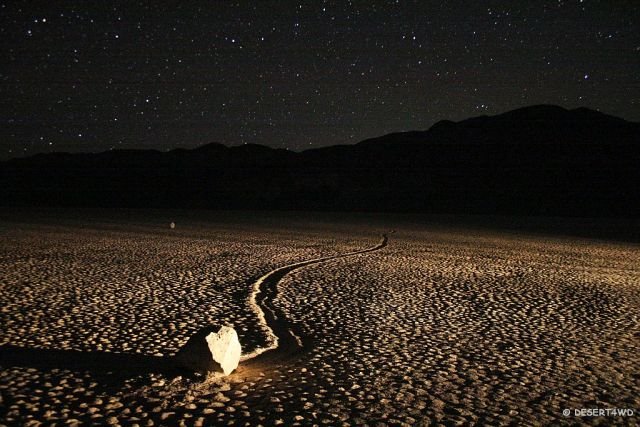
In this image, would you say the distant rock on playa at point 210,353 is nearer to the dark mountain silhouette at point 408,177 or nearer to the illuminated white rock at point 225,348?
the illuminated white rock at point 225,348

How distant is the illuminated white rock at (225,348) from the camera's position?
364 cm

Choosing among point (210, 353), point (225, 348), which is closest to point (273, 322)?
Result: point (225, 348)

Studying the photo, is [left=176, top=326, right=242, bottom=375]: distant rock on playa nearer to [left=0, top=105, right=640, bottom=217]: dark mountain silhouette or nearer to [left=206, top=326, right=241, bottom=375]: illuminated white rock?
[left=206, top=326, right=241, bottom=375]: illuminated white rock

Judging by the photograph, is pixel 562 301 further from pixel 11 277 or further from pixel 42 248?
pixel 42 248

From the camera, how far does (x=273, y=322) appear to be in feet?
17.9

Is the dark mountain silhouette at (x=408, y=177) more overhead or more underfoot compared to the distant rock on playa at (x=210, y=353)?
more overhead

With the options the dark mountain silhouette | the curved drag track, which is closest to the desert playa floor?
the curved drag track

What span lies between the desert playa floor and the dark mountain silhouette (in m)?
35.8

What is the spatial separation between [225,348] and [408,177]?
5798 cm

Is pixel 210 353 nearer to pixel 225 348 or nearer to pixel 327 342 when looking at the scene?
pixel 225 348

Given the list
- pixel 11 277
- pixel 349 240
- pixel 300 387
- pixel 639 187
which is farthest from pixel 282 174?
pixel 300 387

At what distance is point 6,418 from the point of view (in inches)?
115

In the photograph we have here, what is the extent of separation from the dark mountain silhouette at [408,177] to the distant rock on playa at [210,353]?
40.6 meters

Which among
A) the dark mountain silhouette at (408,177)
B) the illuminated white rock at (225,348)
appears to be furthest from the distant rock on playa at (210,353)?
the dark mountain silhouette at (408,177)
